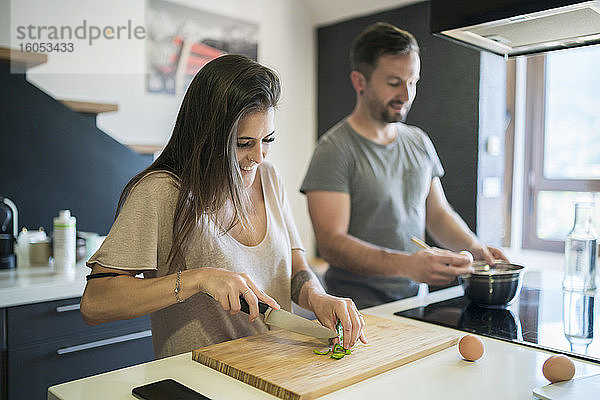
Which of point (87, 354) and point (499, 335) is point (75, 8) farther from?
point (499, 335)

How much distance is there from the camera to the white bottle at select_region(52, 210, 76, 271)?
2076mm

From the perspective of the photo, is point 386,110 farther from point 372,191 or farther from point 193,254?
point 193,254

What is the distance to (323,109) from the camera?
4367 mm

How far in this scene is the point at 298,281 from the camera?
53.9 inches

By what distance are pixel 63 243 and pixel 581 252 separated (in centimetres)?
180

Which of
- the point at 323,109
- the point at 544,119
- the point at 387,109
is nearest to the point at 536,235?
the point at 544,119

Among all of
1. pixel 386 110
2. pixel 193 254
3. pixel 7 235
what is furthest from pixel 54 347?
pixel 386 110

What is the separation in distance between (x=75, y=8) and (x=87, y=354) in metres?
1.95

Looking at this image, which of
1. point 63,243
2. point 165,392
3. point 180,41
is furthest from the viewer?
point 180,41

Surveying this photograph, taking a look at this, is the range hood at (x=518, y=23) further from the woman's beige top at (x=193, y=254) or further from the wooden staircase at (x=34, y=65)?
the wooden staircase at (x=34, y=65)

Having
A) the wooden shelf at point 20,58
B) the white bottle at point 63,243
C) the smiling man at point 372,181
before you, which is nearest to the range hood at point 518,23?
the smiling man at point 372,181

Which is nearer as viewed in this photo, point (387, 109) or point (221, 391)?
point (221, 391)

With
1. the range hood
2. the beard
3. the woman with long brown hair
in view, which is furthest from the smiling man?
the woman with long brown hair

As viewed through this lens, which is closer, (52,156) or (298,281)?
(298,281)
